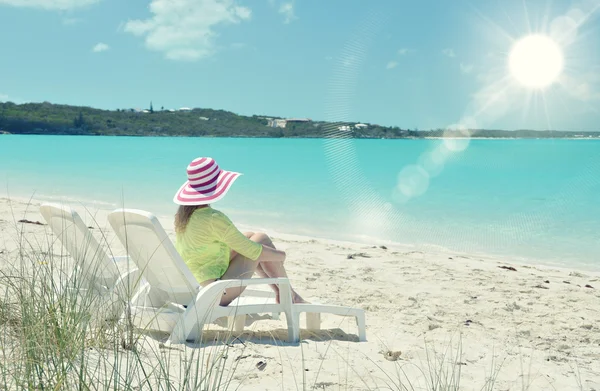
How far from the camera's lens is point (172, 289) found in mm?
3910

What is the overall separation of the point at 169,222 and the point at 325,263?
510 cm

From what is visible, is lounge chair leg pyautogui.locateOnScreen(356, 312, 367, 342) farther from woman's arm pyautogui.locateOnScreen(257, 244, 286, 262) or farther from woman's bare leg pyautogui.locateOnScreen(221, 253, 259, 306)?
woman's bare leg pyautogui.locateOnScreen(221, 253, 259, 306)

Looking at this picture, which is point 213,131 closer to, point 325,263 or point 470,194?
point 470,194

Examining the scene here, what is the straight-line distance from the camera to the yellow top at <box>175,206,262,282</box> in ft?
13.7

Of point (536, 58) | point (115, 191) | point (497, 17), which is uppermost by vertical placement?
point (497, 17)

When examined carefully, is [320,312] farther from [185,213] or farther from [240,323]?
[185,213]

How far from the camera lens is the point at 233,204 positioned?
17.3 meters

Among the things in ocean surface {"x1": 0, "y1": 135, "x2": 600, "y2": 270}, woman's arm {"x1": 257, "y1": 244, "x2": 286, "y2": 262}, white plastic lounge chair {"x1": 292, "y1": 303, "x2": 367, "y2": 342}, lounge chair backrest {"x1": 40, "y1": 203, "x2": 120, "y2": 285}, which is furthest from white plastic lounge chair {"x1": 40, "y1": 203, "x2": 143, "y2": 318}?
ocean surface {"x1": 0, "y1": 135, "x2": 600, "y2": 270}

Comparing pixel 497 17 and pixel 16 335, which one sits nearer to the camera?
pixel 16 335

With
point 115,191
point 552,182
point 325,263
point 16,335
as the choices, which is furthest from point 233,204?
point 552,182

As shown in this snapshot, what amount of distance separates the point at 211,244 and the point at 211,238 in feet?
0.14

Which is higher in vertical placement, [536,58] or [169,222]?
[536,58]

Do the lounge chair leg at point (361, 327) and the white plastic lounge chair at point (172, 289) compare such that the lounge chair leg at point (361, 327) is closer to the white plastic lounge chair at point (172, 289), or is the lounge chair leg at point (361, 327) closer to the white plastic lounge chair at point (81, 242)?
the white plastic lounge chair at point (172, 289)

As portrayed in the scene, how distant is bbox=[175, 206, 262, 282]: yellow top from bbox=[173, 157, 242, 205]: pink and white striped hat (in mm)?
96
